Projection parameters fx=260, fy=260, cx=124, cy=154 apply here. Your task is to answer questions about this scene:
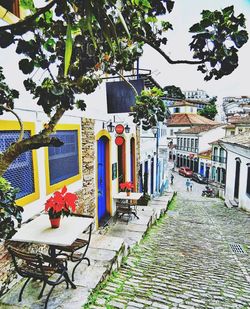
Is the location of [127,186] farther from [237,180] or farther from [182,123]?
[182,123]

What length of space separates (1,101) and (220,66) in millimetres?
1919

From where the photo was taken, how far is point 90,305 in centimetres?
338

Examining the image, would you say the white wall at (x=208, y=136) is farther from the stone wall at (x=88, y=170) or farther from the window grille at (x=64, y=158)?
the window grille at (x=64, y=158)

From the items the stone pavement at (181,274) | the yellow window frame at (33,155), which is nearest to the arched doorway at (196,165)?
the stone pavement at (181,274)

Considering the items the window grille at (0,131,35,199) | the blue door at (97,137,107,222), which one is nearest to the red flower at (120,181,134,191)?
the blue door at (97,137,107,222)

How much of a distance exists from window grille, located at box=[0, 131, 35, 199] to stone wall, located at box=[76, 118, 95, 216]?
191cm

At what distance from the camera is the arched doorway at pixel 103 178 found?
7699 mm

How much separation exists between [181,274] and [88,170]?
324 centimetres

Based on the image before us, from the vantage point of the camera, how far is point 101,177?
788 cm

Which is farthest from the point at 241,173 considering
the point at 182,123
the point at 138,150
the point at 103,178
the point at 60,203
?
the point at 182,123

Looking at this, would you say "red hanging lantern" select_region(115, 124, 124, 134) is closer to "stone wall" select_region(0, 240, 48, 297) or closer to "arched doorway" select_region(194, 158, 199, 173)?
"stone wall" select_region(0, 240, 48, 297)

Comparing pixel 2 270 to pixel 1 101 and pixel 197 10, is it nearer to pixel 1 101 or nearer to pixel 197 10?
pixel 1 101

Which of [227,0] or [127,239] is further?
[127,239]

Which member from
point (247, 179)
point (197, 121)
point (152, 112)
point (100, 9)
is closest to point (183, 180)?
point (197, 121)
